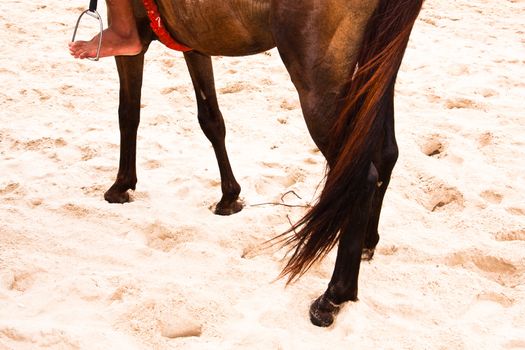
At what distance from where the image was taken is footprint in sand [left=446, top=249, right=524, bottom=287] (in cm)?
250

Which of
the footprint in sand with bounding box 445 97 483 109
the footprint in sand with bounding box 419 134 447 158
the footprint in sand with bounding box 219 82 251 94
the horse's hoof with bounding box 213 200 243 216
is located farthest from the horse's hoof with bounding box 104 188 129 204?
the footprint in sand with bounding box 445 97 483 109

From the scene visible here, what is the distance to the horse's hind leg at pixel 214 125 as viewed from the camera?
3.01m

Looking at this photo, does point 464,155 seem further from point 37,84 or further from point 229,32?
point 37,84

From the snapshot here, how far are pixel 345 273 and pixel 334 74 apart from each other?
80cm

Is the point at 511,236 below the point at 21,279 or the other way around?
the other way around

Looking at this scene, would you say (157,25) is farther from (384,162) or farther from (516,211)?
(516,211)

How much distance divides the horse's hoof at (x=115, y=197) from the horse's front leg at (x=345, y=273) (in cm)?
136

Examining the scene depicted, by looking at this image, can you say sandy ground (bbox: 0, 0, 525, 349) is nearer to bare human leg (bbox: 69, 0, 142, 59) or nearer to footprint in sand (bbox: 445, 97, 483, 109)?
footprint in sand (bbox: 445, 97, 483, 109)

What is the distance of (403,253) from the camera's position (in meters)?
2.69

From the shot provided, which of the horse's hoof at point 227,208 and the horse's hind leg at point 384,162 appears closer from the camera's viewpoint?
the horse's hind leg at point 384,162

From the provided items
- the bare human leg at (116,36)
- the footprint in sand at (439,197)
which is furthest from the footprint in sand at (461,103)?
the bare human leg at (116,36)

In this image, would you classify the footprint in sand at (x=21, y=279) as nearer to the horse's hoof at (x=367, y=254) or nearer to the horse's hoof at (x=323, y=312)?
the horse's hoof at (x=323, y=312)

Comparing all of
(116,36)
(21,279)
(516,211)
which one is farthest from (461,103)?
(21,279)

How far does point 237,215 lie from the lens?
3.04 meters
